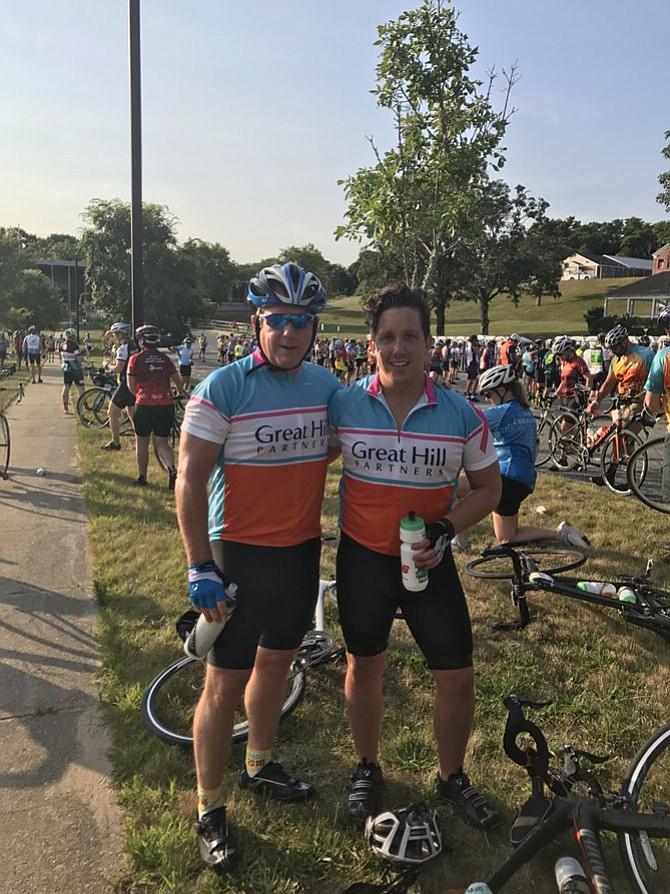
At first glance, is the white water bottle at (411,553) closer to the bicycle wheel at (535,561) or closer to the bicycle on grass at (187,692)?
the bicycle on grass at (187,692)

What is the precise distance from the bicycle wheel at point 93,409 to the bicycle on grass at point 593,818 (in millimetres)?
11666

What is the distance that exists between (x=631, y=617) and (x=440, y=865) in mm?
1933

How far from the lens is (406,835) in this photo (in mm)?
2404

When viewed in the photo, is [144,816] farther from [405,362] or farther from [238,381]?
[405,362]

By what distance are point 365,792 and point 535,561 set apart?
7.93 feet

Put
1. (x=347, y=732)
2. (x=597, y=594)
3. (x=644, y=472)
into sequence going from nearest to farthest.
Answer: (x=347, y=732)
(x=597, y=594)
(x=644, y=472)

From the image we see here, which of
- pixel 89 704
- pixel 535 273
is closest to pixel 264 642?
pixel 89 704

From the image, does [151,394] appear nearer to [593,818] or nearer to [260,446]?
[260,446]

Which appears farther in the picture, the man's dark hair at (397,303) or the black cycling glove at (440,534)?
the man's dark hair at (397,303)

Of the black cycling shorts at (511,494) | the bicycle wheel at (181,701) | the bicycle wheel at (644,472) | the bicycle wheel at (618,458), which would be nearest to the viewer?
the bicycle wheel at (181,701)

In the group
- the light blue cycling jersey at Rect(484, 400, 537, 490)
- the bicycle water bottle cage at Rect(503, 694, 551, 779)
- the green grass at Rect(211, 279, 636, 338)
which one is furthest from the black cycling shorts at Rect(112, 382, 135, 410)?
the green grass at Rect(211, 279, 636, 338)

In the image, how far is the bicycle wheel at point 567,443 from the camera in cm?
982

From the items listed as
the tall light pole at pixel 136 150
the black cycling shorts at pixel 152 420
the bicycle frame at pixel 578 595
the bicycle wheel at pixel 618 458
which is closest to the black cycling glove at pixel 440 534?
Answer: the bicycle frame at pixel 578 595

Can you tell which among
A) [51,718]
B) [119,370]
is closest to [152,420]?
[119,370]
